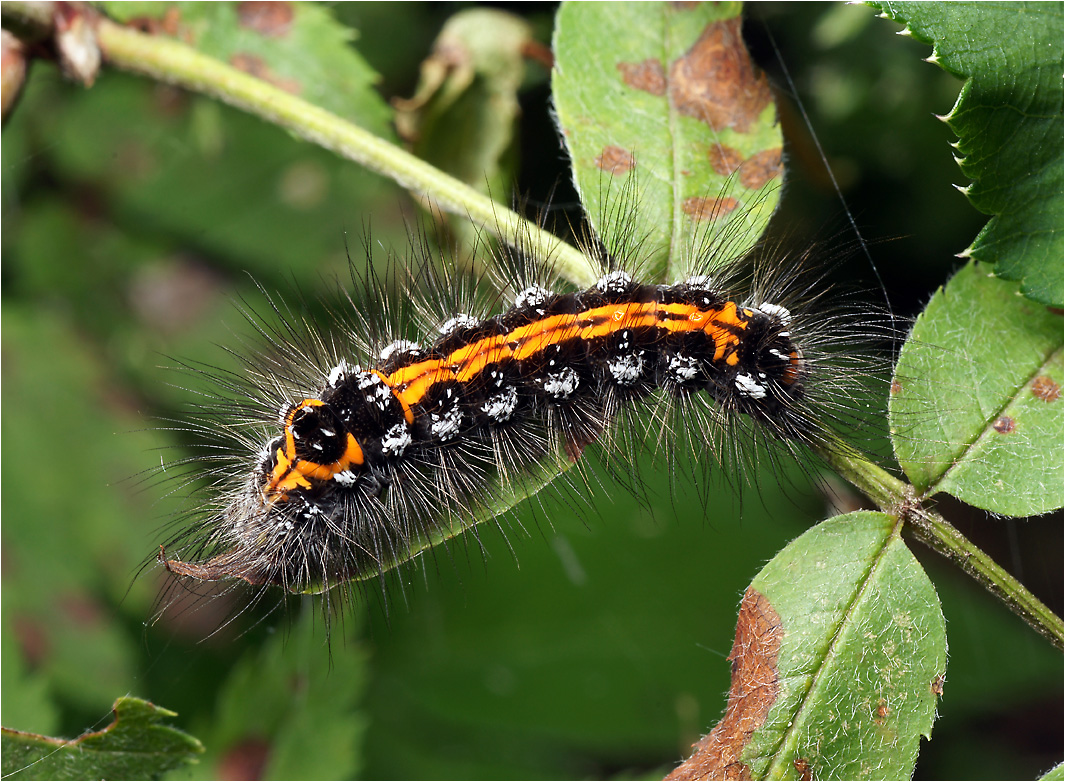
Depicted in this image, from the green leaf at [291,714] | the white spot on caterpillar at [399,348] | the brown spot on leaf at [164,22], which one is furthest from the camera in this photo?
the green leaf at [291,714]

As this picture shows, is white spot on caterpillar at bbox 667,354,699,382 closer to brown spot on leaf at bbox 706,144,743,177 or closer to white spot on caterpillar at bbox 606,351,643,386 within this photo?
white spot on caterpillar at bbox 606,351,643,386

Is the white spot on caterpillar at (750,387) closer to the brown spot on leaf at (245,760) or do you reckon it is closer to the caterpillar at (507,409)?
the caterpillar at (507,409)

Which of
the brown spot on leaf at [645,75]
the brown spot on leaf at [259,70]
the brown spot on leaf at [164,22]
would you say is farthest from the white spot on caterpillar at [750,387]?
the brown spot on leaf at [164,22]

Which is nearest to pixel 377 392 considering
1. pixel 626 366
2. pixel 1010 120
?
pixel 626 366

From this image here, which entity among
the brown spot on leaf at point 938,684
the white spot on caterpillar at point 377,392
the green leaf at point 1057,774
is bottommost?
the green leaf at point 1057,774

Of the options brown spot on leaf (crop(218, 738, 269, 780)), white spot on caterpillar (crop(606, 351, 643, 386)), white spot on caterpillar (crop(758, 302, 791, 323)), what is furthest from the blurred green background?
white spot on caterpillar (crop(606, 351, 643, 386))

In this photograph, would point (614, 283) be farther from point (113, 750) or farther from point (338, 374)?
point (113, 750)
